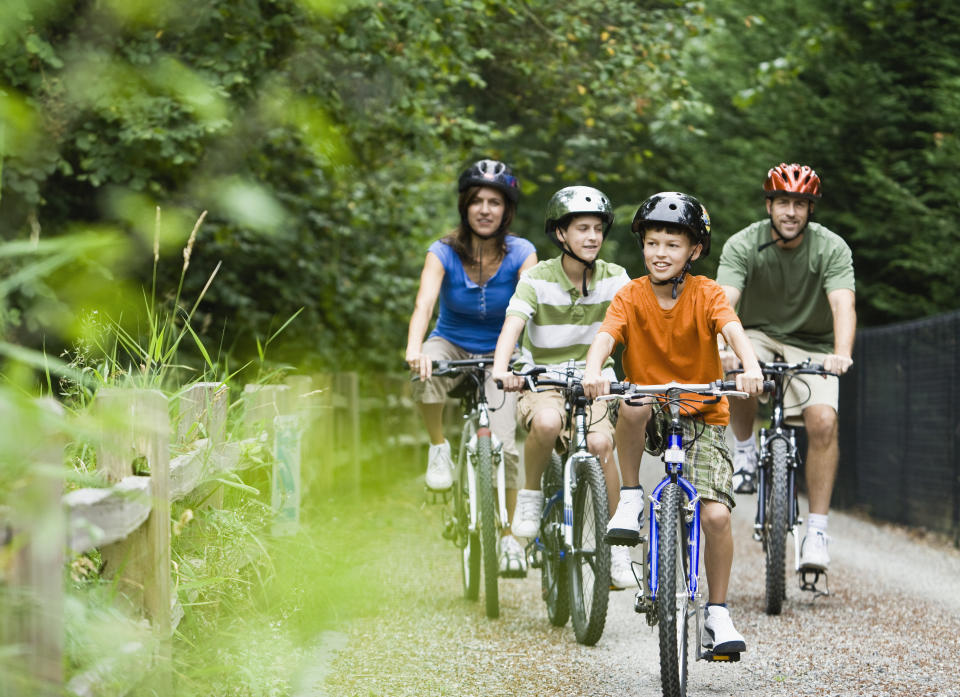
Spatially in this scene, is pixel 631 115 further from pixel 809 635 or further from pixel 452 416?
pixel 809 635

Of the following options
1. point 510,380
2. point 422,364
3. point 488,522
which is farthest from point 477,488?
point 510,380

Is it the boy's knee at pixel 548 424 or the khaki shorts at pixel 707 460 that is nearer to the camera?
the khaki shorts at pixel 707 460

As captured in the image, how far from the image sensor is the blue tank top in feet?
23.2

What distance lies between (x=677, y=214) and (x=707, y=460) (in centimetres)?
96

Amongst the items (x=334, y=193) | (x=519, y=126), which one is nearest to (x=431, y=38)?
(x=334, y=193)

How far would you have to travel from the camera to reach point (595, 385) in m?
4.83

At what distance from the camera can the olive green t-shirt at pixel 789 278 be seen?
712 cm

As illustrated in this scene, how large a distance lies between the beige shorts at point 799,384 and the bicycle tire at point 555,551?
1.44m

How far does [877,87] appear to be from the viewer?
15.4 m

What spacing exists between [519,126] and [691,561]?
10.2m

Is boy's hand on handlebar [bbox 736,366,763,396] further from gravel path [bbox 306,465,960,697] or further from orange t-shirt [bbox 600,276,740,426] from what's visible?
gravel path [bbox 306,465,960,697]

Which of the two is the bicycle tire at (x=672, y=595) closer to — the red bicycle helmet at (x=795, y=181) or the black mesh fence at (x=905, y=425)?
the red bicycle helmet at (x=795, y=181)

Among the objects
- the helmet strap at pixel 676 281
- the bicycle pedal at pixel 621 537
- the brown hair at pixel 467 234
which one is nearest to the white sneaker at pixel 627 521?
the bicycle pedal at pixel 621 537

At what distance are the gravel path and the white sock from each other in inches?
17.1
